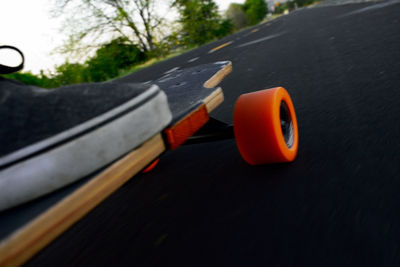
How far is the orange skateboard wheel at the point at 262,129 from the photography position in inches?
64.9

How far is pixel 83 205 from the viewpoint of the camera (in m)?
0.85

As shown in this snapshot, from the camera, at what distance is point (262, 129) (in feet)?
5.41

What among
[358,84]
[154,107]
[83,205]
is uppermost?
[154,107]

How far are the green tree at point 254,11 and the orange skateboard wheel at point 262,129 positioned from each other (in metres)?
105

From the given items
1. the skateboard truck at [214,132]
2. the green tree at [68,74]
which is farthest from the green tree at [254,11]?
the skateboard truck at [214,132]

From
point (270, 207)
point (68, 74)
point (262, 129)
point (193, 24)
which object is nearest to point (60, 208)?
point (270, 207)

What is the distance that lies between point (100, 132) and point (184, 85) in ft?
3.66

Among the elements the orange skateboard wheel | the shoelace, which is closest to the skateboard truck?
the orange skateboard wheel

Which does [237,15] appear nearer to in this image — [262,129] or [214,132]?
[214,132]

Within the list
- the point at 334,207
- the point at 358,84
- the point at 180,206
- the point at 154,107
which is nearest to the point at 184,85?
the point at 180,206

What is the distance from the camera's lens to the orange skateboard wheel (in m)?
1.65

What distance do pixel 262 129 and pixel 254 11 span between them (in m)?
112

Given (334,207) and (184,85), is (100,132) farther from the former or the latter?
(184,85)

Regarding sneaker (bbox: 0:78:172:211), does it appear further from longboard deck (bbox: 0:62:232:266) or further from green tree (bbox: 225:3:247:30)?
green tree (bbox: 225:3:247:30)
